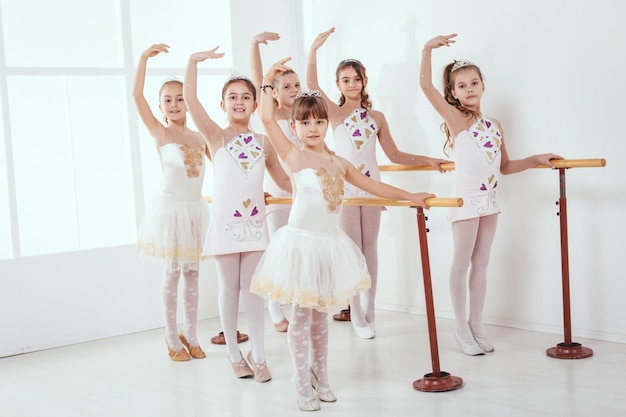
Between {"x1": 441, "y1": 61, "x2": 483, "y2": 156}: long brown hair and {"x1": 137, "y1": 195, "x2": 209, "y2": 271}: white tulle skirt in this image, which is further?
{"x1": 137, "y1": 195, "x2": 209, "y2": 271}: white tulle skirt

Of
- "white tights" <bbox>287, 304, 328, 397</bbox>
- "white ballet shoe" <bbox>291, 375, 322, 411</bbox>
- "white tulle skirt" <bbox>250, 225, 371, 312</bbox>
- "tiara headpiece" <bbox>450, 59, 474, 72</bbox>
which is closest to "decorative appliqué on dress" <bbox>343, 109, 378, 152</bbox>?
"tiara headpiece" <bbox>450, 59, 474, 72</bbox>

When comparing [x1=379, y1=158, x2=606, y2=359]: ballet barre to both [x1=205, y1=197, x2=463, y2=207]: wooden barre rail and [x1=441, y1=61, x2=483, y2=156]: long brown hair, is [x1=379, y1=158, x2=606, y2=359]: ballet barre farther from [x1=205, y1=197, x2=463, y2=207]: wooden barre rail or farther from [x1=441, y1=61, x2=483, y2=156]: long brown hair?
[x1=205, y1=197, x2=463, y2=207]: wooden barre rail

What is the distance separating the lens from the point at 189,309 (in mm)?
4098

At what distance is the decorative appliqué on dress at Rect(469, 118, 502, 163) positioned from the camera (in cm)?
382

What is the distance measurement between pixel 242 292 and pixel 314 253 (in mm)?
619

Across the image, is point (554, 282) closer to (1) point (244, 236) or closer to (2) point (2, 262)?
(1) point (244, 236)

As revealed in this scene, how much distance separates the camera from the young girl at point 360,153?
4297 millimetres

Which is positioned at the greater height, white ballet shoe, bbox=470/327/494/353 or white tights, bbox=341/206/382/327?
white tights, bbox=341/206/382/327

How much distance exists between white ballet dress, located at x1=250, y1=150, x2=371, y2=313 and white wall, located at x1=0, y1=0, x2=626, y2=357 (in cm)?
136

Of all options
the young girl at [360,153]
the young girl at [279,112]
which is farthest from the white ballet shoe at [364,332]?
the young girl at [279,112]

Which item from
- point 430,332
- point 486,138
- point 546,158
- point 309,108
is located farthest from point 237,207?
point 546,158

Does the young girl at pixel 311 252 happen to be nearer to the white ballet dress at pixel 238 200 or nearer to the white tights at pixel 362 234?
the white ballet dress at pixel 238 200

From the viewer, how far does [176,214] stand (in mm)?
4027

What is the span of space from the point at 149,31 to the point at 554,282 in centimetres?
372
